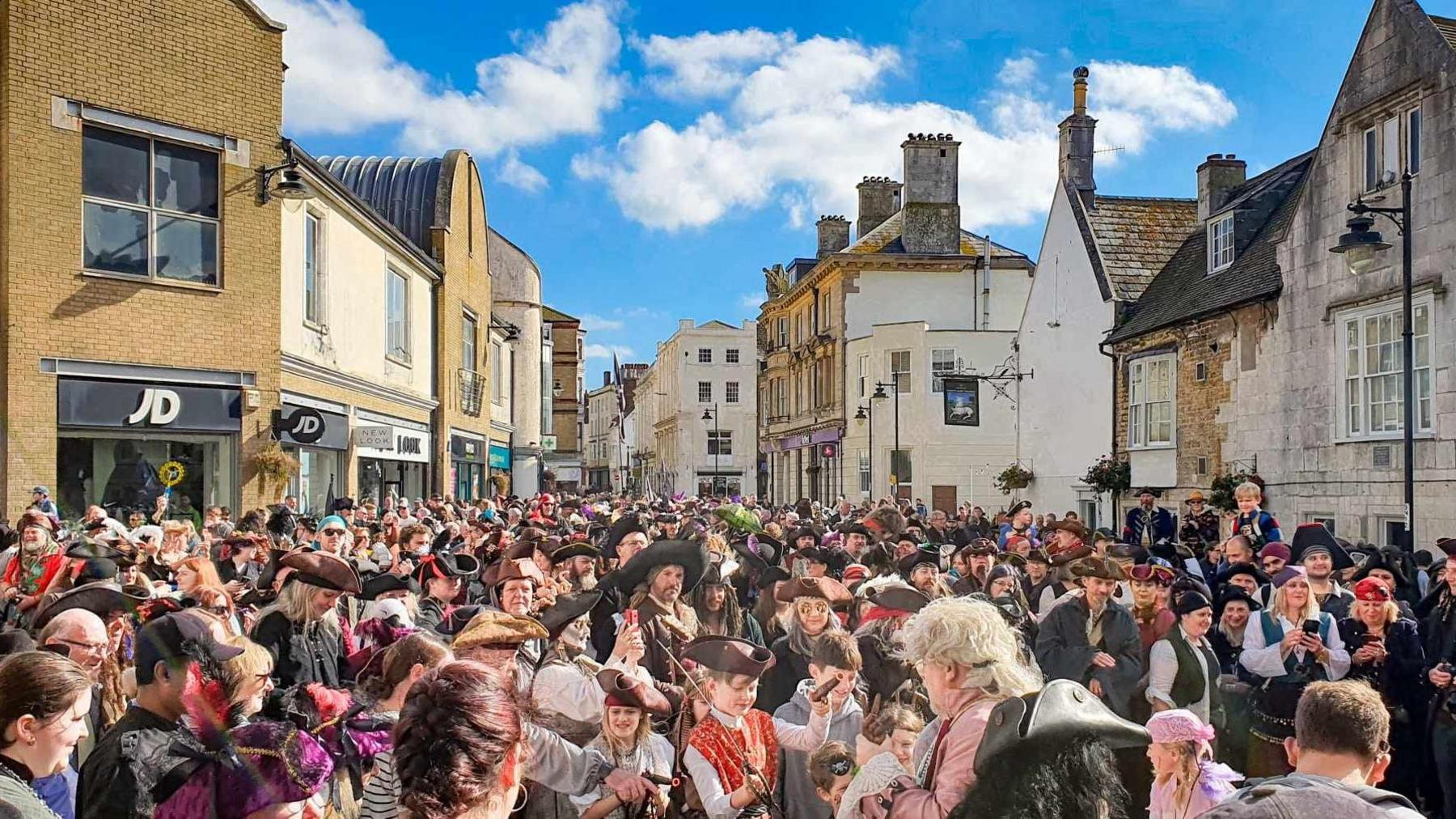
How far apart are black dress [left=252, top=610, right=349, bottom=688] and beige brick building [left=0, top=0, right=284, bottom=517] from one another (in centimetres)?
976

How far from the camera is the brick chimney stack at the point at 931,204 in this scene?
44062 millimetres

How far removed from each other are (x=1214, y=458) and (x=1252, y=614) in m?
13.0

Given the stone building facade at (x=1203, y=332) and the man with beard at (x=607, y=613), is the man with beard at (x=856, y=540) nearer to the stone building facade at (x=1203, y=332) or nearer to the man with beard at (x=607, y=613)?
the man with beard at (x=607, y=613)

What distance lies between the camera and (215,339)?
15172 millimetres

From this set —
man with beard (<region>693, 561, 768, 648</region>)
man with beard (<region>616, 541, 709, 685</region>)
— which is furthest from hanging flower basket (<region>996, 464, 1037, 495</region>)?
man with beard (<region>616, 541, 709, 685</region>)

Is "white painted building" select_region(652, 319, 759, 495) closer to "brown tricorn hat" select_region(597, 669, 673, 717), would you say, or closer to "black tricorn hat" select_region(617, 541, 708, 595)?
"black tricorn hat" select_region(617, 541, 708, 595)

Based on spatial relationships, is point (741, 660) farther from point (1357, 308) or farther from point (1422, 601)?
point (1357, 308)

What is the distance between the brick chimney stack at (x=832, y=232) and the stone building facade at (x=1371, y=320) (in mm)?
37366

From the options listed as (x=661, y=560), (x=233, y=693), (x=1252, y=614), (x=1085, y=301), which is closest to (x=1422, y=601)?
(x=1252, y=614)

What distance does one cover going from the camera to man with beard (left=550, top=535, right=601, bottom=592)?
8109mm

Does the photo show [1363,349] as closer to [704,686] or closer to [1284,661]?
[1284,661]

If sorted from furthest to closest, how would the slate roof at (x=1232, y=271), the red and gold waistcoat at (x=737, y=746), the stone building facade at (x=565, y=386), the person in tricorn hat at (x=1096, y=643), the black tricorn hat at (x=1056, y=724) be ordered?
1. the stone building facade at (x=565, y=386)
2. the slate roof at (x=1232, y=271)
3. the person in tricorn hat at (x=1096, y=643)
4. the red and gold waistcoat at (x=737, y=746)
5. the black tricorn hat at (x=1056, y=724)

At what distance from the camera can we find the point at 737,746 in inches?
184

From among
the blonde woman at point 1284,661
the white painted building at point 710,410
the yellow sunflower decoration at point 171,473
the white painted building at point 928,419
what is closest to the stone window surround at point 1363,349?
the blonde woman at point 1284,661
